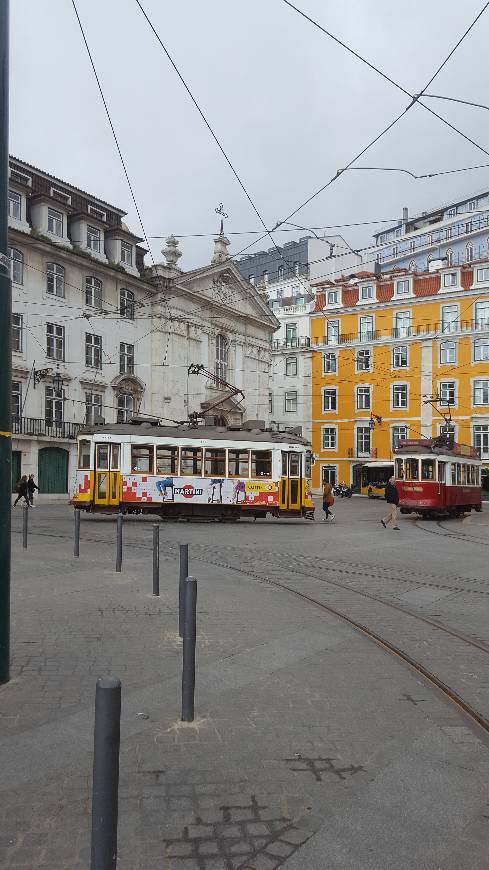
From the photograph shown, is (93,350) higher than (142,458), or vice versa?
(93,350)

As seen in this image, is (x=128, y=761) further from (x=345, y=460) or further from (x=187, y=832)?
(x=345, y=460)

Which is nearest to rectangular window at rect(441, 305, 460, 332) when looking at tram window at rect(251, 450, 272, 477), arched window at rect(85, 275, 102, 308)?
arched window at rect(85, 275, 102, 308)

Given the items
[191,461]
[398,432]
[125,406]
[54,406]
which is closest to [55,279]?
[54,406]

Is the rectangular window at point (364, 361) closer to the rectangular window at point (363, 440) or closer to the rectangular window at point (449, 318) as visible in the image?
the rectangular window at point (363, 440)

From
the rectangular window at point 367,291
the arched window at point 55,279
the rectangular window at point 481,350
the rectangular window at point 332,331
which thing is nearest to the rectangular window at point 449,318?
the rectangular window at point 481,350

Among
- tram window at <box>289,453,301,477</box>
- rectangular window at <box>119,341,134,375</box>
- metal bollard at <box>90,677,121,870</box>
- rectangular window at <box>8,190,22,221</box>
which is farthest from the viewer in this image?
rectangular window at <box>119,341,134,375</box>

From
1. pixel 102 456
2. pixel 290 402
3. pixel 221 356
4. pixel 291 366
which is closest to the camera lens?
pixel 102 456

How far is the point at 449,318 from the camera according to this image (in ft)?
172

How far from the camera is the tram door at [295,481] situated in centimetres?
2455

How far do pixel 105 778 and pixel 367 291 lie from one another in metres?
56.4

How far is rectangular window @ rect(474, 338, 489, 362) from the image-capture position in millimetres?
51562

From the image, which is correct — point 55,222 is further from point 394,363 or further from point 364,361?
point 394,363

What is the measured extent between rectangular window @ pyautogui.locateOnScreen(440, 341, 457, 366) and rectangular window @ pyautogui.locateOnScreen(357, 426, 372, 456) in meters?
7.97

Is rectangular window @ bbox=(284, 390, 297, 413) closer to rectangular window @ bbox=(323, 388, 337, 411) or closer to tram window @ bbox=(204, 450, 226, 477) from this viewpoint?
rectangular window @ bbox=(323, 388, 337, 411)
